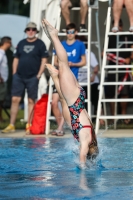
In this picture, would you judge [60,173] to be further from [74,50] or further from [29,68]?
[29,68]

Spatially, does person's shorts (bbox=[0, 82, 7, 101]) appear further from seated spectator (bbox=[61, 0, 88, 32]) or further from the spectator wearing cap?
seated spectator (bbox=[61, 0, 88, 32])

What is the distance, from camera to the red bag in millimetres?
13344

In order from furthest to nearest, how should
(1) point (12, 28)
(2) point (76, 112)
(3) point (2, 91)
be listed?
(1) point (12, 28) → (3) point (2, 91) → (2) point (76, 112)

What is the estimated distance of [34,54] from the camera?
44.5 ft

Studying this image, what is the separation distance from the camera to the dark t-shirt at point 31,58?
1352cm

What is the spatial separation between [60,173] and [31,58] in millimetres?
5716

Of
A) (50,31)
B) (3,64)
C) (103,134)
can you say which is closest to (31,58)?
(103,134)

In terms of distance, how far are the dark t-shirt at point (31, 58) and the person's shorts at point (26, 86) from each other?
99 mm

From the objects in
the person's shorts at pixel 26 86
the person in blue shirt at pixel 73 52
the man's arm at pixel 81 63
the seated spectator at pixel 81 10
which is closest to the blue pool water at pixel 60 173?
the person in blue shirt at pixel 73 52

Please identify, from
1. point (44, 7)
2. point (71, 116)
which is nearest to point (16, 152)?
point (71, 116)

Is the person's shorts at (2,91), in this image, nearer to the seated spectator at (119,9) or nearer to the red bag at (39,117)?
the red bag at (39,117)

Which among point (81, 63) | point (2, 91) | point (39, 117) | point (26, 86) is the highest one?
point (81, 63)

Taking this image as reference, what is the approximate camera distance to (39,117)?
531 inches

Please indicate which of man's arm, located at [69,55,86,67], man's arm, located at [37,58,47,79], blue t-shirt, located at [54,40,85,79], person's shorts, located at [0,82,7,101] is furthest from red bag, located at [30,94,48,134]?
person's shorts, located at [0,82,7,101]
